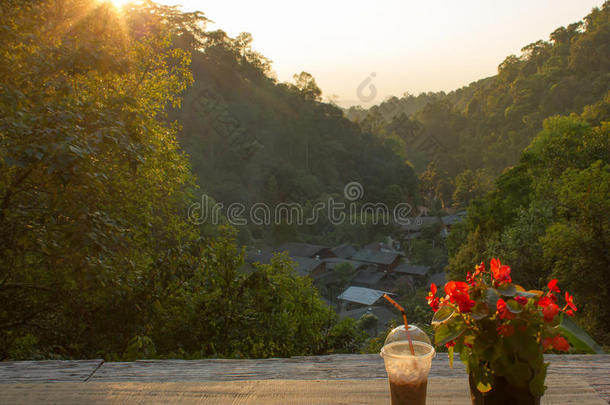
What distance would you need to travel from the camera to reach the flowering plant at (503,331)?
101cm

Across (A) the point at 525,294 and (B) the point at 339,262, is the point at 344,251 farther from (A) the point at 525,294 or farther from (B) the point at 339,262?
(A) the point at 525,294

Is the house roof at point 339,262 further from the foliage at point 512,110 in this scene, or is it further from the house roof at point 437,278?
the foliage at point 512,110

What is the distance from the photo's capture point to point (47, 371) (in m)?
2.17

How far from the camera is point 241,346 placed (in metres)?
4.79

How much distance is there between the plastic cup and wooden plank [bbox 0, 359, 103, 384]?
1611 millimetres

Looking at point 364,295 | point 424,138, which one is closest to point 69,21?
point 364,295

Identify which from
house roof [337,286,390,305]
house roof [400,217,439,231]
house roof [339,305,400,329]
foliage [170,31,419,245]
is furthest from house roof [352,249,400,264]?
house roof [339,305,400,329]

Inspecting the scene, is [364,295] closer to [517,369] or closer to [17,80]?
[17,80]

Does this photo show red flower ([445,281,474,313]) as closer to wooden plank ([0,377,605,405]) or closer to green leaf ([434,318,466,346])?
green leaf ([434,318,466,346])

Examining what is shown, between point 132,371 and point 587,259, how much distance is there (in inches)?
457

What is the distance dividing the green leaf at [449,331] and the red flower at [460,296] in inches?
2.3

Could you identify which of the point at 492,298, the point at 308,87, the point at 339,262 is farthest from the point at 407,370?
the point at 308,87

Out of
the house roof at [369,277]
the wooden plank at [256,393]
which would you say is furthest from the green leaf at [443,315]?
the house roof at [369,277]

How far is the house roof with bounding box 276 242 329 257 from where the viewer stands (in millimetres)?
32938
